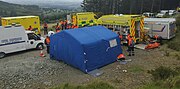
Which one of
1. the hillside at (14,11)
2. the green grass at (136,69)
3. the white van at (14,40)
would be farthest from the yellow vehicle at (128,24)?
the hillside at (14,11)

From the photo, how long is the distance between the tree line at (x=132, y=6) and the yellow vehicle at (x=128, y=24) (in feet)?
129

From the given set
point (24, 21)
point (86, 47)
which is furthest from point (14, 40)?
point (86, 47)

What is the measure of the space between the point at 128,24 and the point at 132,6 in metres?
41.8

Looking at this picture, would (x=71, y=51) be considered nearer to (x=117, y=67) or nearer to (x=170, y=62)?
(x=117, y=67)

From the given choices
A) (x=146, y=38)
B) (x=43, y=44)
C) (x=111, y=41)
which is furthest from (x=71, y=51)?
(x=146, y=38)

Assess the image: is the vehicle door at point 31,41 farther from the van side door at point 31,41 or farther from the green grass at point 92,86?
the green grass at point 92,86

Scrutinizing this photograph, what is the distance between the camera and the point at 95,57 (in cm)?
1319

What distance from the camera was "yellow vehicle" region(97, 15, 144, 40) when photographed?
59.5ft

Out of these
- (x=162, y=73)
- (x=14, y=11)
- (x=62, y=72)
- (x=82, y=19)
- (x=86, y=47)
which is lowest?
(x=62, y=72)

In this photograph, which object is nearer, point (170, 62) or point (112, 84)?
point (112, 84)

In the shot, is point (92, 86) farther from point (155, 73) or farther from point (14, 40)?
point (14, 40)

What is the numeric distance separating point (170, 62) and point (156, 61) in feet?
2.74

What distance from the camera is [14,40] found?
55.8 ft

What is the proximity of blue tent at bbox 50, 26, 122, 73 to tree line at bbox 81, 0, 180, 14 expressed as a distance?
1769 inches
